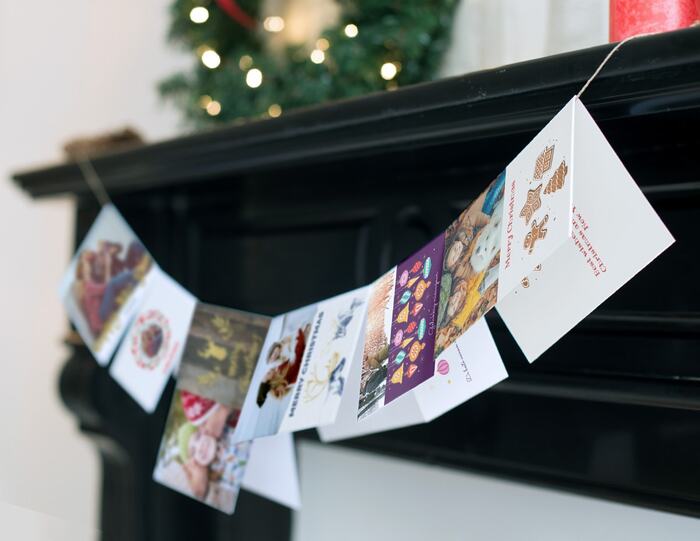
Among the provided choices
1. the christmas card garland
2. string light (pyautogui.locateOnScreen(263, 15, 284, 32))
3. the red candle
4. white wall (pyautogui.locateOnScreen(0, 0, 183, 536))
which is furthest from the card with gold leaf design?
white wall (pyautogui.locateOnScreen(0, 0, 183, 536))

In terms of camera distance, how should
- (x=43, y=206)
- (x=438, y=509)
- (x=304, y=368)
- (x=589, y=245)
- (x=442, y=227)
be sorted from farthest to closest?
(x=43, y=206) → (x=438, y=509) → (x=442, y=227) → (x=304, y=368) → (x=589, y=245)

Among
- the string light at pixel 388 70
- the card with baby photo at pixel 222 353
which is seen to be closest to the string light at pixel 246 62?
the string light at pixel 388 70

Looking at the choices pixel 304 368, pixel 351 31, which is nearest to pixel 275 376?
pixel 304 368

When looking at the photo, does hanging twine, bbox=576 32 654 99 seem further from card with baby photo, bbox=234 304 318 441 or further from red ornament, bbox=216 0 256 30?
red ornament, bbox=216 0 256 30

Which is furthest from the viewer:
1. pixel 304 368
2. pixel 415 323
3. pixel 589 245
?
pixel 304 368

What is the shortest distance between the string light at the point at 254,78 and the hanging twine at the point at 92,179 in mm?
242

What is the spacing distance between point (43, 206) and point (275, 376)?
1146 mm

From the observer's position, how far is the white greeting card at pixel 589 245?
450 millimetres

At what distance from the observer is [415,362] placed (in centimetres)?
57

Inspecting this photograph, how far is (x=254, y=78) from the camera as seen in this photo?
965 millimetres

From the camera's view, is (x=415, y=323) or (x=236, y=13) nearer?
(x=415, y=323)

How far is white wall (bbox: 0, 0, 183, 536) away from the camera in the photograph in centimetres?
158

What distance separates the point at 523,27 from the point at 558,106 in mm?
308

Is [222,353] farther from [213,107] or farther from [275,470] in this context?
[213,107]
